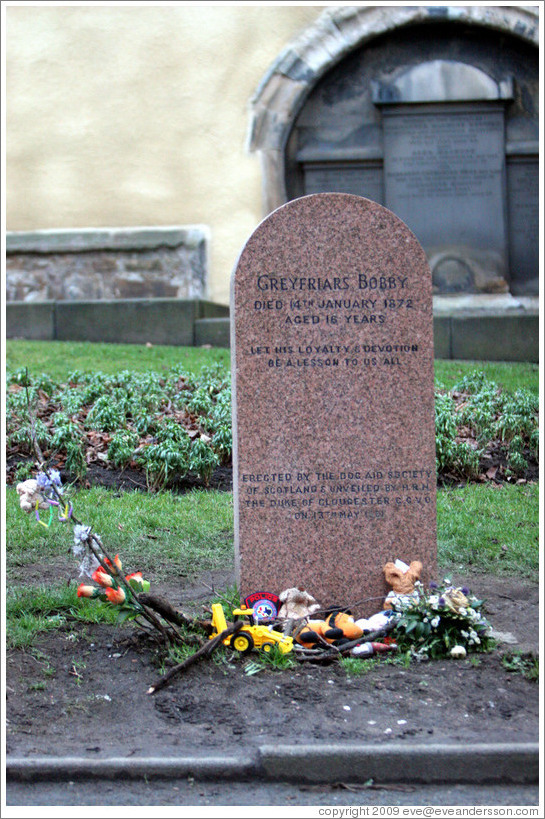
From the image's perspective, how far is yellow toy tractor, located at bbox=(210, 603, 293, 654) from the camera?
3641 millimetres

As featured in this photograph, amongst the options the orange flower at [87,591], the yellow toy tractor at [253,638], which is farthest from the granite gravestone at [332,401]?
the orange flower at [87,591]

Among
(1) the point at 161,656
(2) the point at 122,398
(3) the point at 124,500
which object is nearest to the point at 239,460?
(1) the point at 161,656

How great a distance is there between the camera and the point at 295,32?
38.7 feet

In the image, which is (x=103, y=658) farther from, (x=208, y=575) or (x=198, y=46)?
(x=198, y=46)

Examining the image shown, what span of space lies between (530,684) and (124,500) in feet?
11.0

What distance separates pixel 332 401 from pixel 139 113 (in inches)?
356

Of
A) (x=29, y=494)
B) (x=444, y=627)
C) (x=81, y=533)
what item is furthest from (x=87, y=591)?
(x=444, y=627)

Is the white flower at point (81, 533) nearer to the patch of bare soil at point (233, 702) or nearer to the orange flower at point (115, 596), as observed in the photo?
the orange flower at point (115, 596)

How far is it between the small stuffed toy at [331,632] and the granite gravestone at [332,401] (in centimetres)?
17

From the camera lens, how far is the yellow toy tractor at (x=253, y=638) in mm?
3641

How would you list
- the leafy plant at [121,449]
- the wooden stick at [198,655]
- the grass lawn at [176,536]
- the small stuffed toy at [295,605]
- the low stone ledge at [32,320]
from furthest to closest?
1. the low stone ledge at [32,320]
2. the leafy plant at [121,449]
3. the grass lawn at [176,536]
4. the small stuffed toy at [295,605]
5. the wooden stick at [198,655]

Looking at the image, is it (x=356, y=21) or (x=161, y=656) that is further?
(x=356, y=21)

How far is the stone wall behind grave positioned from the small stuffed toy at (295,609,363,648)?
8.35 meters

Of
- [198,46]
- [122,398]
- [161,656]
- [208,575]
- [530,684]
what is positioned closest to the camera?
[530,684]
